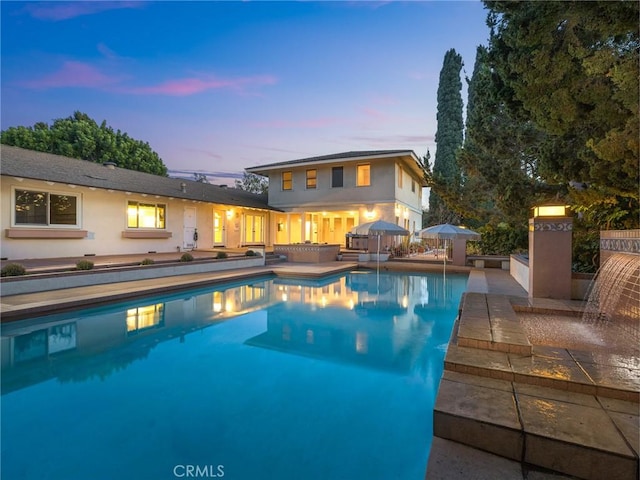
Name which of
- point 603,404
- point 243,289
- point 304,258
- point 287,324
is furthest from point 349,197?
Result: point 603,404

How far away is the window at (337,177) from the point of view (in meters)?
20.4

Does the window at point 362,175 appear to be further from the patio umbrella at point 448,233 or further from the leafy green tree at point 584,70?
the leafy green tree at point 584,70

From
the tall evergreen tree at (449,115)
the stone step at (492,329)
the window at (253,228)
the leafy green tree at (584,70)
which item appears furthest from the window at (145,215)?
the tall evergreen tree at (449,115)

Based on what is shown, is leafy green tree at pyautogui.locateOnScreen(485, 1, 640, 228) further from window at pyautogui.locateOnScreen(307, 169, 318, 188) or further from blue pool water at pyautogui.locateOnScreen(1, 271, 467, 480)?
window at pyautogui.locateOnScreen(307, 169, 318, 188)

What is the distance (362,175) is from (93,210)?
14.0 m

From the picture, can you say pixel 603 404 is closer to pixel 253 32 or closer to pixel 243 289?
pixel 243 289

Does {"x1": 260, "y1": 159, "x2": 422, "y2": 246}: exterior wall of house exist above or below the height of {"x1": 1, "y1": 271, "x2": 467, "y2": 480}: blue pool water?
above

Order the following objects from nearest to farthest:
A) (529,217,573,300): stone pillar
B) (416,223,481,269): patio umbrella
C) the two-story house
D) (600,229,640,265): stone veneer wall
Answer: (600,229,640,265): stone veneer wall < (529,217,573,300): stone pillar < (416,223,481,269): patio umbrella < the two-story house

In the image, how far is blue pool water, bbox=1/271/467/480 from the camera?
10.2 ft

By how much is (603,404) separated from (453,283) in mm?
10366

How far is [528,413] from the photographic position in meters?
2.64

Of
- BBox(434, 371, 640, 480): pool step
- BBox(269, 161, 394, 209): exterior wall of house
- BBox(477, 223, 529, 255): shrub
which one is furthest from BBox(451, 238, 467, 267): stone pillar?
BBox(434, 371, 640, 480): pool step

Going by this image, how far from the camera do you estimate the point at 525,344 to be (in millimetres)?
3674

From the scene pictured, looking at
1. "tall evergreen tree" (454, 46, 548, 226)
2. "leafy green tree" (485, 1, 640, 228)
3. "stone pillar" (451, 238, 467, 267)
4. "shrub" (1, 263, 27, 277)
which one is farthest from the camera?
"stone pillar" (451, 238, 467, 267)
